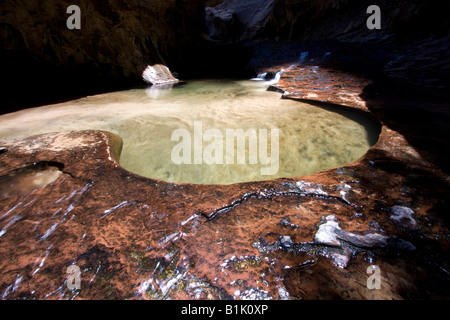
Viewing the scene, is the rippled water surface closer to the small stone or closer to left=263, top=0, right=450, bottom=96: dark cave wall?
the small stone

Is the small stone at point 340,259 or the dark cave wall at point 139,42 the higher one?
the dark cave wall at point 139,42

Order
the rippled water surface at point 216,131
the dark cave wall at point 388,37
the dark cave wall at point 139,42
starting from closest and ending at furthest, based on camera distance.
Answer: the rippled water surface at point 216,131, the dark cave wall at point 388,37, the dark cave wall at point 139,42

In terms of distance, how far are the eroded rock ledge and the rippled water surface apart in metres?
0.39

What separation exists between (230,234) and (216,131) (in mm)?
1867

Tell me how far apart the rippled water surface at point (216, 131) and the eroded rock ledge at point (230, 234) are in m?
0.39

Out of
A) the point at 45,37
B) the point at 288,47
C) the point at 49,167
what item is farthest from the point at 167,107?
the point at 288,47

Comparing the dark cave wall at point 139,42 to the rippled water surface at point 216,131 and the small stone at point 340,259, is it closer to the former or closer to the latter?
the rippled water surface at point 216,131

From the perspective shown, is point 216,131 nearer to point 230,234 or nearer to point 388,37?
point 230,234

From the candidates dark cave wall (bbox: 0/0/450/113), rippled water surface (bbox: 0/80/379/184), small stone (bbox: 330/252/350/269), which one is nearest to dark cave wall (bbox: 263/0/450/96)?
dark cave wall (bbox: 0/0/450/113)

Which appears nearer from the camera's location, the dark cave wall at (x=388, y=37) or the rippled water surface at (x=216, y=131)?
the rippled water surface at (x=216, y=131)

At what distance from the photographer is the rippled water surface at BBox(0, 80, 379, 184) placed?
1.96m

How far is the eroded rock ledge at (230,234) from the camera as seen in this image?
0.83m

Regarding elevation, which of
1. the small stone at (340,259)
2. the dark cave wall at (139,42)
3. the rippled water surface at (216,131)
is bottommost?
the small stone at (340,259)

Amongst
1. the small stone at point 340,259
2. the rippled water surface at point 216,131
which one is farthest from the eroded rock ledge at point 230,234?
the rippled water surface at point 216,131
